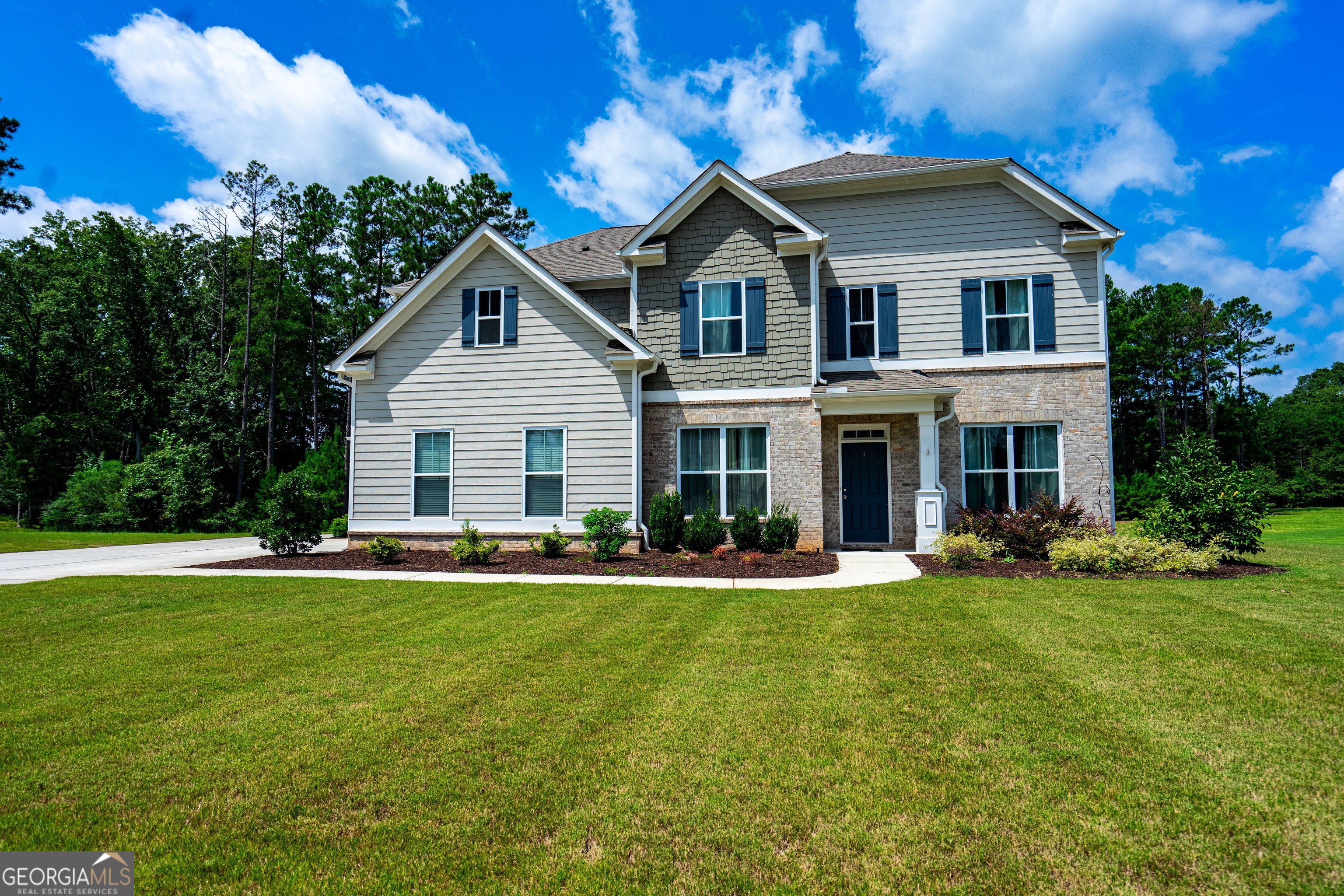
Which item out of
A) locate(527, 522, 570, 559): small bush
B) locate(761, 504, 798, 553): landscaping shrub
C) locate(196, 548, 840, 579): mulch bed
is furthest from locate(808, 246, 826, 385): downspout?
locate(527, 522, 570, 559): small bush

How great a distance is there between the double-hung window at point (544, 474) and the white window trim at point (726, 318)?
273cm

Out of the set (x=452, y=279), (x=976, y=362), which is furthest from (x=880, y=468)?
(x=452, y=279)

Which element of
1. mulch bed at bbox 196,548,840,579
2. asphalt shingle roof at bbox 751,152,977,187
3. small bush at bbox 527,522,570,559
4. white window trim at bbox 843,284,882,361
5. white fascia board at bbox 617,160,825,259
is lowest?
mulch bed at bbox 196,548,840,579

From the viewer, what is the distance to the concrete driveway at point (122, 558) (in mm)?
11820

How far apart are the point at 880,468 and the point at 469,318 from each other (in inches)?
399

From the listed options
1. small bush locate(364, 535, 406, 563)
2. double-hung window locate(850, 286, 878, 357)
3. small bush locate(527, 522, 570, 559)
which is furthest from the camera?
double-hung window locate(850, 286, 878, 357)

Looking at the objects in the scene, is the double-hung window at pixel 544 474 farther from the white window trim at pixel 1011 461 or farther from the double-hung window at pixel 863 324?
the white window trim at pixel 1011 461

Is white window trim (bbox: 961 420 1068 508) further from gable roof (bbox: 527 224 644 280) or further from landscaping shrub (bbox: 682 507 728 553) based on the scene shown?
gable roof (bbox: 527 224 644 280)

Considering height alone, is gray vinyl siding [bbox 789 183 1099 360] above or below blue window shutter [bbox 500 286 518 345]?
above

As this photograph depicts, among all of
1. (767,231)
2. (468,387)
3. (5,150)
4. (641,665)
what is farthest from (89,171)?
(641,665)

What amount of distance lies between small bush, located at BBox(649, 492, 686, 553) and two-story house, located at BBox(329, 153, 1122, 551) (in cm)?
44

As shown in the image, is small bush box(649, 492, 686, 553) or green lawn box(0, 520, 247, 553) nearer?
small bush box(649, 492, 686, 553)

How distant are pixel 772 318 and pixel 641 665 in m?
10.6

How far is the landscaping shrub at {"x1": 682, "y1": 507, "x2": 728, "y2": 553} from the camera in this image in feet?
45.6
